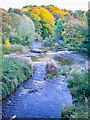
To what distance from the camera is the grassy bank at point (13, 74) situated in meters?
4.96

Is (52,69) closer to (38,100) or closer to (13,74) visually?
(13,74)

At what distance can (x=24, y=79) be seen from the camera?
6504mm

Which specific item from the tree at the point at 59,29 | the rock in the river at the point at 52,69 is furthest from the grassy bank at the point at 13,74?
the tree at the point at 59,29

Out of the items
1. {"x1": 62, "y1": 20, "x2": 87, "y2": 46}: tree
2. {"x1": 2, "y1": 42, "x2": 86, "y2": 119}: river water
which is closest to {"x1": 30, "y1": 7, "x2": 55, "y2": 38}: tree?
{"x1": 62, "y1": 20, "x2": 87, "y2": 46}: tree

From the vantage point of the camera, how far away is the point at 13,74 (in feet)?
18.5

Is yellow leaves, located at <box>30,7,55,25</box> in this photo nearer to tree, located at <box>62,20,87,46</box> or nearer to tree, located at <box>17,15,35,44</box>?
tree, located at <box>17,15,35,44</box>

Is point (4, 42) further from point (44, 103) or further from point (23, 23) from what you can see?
point (44, 103)

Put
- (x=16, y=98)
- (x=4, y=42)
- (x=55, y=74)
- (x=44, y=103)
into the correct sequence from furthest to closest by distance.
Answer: (x=4, y=42) → (x=55, y=74) → (x=16, y=98) → (x=44, y=103)

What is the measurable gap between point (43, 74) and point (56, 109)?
332cm

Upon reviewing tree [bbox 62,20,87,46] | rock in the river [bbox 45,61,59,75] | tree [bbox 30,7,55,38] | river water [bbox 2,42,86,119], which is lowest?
river water [bbox 2,42,86,119]

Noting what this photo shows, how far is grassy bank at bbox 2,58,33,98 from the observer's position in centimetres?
496

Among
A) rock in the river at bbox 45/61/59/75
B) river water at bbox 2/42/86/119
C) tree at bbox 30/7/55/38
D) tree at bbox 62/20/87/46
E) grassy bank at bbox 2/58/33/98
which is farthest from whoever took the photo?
tree at bbox 30/7/55/38

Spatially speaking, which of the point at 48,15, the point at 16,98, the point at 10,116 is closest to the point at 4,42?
the point at 16,98

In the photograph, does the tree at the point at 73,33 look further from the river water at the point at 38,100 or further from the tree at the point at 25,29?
the river water at the point at 38,100
